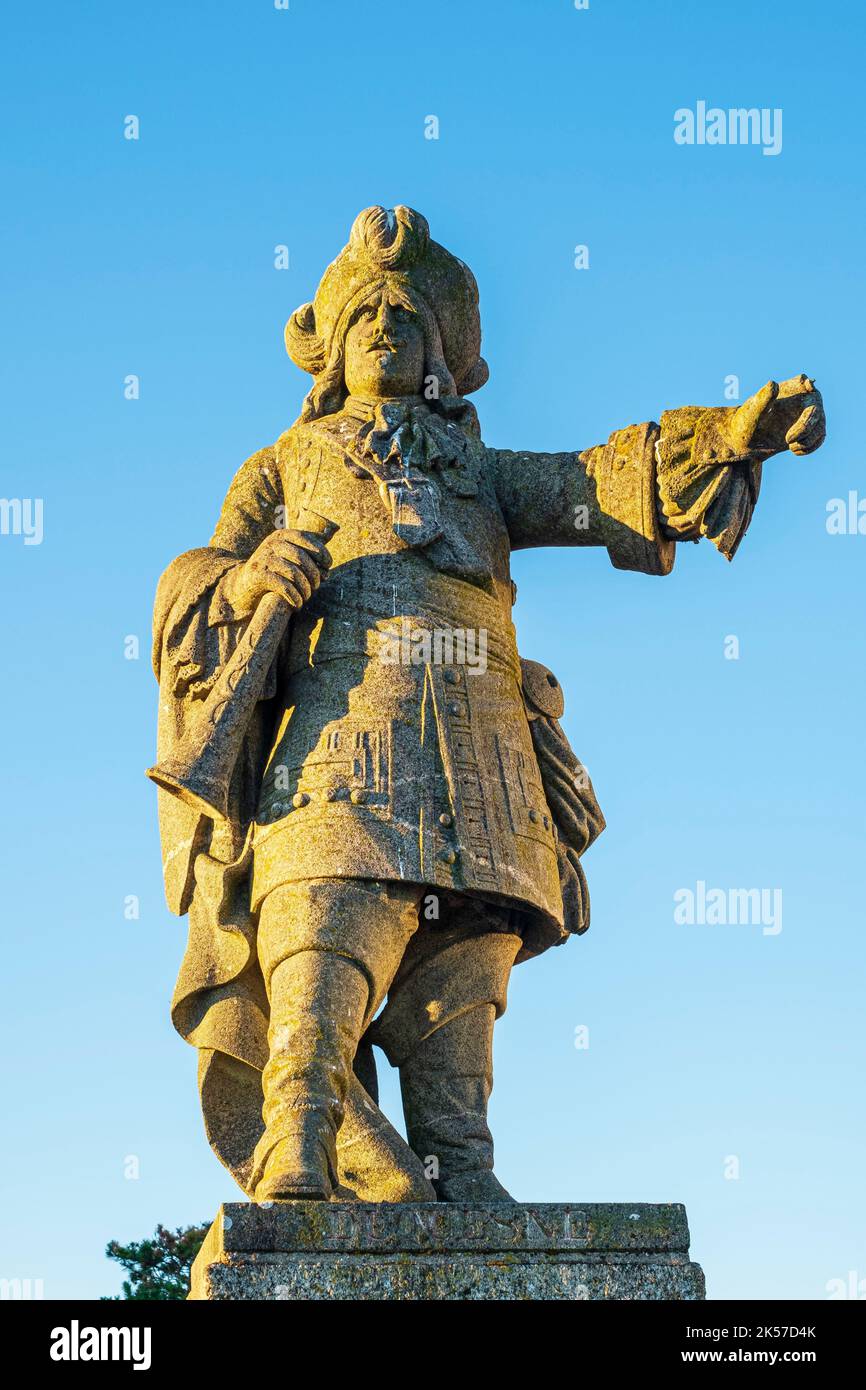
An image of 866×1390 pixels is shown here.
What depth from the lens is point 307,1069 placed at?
8062 millimetres

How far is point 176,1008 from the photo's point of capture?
29.1ft

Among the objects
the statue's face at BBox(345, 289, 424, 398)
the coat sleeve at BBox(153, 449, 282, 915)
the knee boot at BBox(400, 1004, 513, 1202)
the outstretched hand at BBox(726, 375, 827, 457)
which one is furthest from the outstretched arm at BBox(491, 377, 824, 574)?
the knee boot at BBox(400, 1004, 513, 1202)

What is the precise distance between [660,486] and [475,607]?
879 mm

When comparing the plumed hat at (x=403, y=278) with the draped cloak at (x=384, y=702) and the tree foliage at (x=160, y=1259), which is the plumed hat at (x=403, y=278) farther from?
the tree foliage at (x=160, y=1259)

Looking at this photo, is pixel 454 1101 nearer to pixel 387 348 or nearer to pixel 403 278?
pixel 387 348

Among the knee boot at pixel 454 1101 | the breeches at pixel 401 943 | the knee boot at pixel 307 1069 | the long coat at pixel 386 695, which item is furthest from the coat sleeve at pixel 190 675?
the knee boot at pixel 454 1101

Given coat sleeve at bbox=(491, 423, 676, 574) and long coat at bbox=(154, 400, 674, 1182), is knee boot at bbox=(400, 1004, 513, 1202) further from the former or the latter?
coat sleeve at bbox=(491, 423, 676, 574)

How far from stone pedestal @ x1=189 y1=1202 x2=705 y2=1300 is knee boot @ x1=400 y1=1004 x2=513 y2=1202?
0.78 metres

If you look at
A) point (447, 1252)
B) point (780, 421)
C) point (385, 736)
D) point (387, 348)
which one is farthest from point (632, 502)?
point (447, 1252)

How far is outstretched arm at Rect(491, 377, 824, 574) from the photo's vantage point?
8969mm

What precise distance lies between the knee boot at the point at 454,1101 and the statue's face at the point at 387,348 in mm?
2624

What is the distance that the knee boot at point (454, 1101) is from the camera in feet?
28.0
